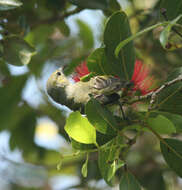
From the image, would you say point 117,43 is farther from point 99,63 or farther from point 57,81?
point 57,81

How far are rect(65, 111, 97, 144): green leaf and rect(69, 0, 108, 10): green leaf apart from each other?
0.61m

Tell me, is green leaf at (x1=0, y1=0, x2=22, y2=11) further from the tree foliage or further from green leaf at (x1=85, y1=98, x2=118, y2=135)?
green leaf at (x1=85, y1=98, x2=118, y2=135)

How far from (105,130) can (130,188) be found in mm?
219

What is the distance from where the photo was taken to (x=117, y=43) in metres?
1.10

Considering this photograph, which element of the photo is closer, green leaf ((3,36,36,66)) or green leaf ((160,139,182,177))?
green leaf ((160,139,182,177))

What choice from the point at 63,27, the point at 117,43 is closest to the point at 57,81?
the point at 117,43

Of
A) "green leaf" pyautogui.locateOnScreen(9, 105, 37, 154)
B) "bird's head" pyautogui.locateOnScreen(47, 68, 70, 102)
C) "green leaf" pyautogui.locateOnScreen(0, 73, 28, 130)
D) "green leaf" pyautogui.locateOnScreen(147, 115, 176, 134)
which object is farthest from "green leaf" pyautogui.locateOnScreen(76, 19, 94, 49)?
"green leaf" pyautogui.locateOnScreen(147, 115, 176, 134)

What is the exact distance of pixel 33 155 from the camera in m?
2.52

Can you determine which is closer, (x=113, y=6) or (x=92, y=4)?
(x=92, y=4)

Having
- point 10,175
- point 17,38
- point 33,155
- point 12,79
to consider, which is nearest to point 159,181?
point 33,155

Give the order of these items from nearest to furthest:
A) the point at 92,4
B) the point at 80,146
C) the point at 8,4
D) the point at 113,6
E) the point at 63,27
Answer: the point at 80,146, the point at 8,4, the point at 92,4, the point at 113,6, the point at 63,27

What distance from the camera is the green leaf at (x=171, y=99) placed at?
105 centimetres

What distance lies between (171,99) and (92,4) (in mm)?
646

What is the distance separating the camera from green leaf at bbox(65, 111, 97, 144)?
1.00 metres
